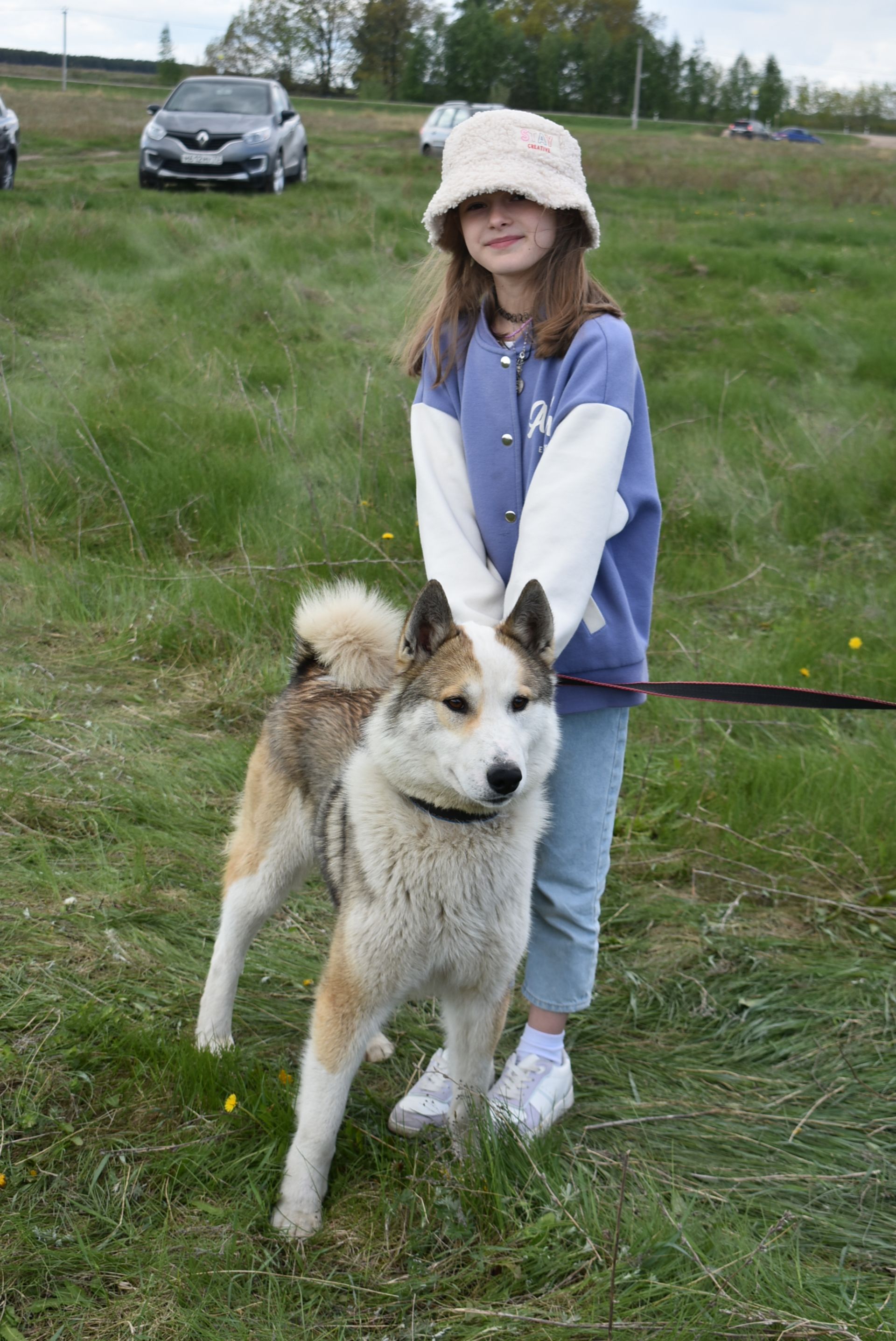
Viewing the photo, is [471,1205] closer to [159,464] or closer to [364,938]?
[364,938]

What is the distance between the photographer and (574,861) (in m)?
2.45

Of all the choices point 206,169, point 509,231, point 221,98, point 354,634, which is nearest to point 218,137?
point 206,169

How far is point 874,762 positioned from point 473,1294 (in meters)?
2.34

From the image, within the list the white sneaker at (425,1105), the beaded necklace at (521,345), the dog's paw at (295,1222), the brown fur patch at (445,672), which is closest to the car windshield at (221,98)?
the beaded necklace at (521,345)

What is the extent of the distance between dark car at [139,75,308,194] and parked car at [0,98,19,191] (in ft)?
4.45

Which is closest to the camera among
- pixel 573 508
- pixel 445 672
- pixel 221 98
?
pixel 445 672

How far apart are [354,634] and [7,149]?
11.4 m

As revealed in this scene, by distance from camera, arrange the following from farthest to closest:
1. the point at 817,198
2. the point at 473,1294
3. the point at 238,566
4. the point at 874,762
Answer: the point at 817,198 < the point at 238,566 < the point at 874,762 < the point at 473,1294

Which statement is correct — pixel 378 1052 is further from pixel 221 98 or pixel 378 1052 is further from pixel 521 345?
pixel 221 98

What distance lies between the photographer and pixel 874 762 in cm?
361

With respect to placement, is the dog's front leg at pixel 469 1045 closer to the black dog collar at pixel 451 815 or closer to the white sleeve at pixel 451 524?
the black dog collar at pixel 451 815

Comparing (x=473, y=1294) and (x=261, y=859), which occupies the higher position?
(x=261, y=859)

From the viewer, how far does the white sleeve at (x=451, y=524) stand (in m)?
2.33

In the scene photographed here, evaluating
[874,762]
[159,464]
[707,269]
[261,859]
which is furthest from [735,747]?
[707,269]
